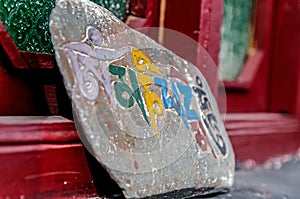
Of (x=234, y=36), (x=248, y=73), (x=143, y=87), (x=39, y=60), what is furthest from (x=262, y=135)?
(x=39, y=60)

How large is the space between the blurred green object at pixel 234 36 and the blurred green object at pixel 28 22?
1007 millimetres

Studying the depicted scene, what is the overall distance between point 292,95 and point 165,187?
143cm

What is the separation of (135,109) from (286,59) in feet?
4.77

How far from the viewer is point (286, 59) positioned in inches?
97.4

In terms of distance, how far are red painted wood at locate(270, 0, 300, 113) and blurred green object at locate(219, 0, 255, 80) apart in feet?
0.65

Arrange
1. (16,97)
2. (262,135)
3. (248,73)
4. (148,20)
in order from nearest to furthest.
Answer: (16,97)
(148,20)
(262,135)
(248,73)

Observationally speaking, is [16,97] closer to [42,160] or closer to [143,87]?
[42,160]

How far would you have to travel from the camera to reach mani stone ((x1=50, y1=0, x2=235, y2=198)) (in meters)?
1.08

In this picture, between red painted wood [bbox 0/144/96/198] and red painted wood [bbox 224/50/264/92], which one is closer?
red painted wood [bbox 0/144/96/198]

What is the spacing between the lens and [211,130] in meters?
1.43

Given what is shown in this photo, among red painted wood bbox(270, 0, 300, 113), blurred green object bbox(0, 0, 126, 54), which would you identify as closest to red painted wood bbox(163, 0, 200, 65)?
blurred green object bbox(0, 0, 126, 54)

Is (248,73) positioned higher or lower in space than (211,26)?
lower

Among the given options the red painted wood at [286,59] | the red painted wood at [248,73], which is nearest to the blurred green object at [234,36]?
the red painted wood at [248,73]

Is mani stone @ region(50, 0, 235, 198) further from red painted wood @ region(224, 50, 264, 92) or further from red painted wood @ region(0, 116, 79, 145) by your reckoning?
red painted wood @ region(224, 50, 264, 92)
